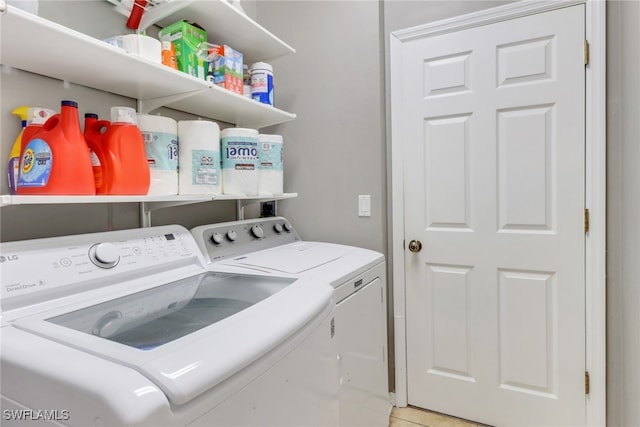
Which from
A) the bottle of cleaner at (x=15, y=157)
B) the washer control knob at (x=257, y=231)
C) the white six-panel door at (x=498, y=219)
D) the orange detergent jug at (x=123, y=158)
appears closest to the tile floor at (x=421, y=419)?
the white six-panel door at (x=498, y=219)

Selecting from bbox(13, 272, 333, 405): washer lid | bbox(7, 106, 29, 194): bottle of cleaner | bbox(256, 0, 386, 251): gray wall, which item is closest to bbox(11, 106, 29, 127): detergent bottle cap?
bbox(7, 106, 29, 194): bottle of cleaner

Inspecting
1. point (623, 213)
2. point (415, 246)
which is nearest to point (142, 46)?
point (415, 246)

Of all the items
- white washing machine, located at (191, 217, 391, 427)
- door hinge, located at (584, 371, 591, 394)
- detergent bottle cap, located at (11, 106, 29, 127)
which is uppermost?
detergent bottle cap, located at (11, 106, 29, 127)

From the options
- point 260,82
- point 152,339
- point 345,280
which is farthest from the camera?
point 260,82

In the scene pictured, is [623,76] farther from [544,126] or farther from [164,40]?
[164,40]

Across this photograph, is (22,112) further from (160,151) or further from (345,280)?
(345,280)

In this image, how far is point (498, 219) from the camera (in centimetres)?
185

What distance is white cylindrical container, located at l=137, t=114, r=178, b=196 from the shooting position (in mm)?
1298

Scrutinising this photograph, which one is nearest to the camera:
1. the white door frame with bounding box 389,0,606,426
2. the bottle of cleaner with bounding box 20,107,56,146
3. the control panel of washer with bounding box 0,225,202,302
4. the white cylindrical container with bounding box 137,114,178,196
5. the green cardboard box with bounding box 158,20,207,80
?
the control panel of washer with bounding box 0,225,202,302

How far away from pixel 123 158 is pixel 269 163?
74 centimetres

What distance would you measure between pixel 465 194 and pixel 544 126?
1.60 ft

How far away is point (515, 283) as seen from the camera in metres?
1.83

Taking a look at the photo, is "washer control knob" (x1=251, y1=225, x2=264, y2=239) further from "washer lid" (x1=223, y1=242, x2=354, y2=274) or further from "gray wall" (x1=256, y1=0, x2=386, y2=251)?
"gray wall" (x1=256, y1=0, x2=386, y2=251)

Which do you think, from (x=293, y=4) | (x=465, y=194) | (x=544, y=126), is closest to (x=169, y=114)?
(x=293, y=4)
